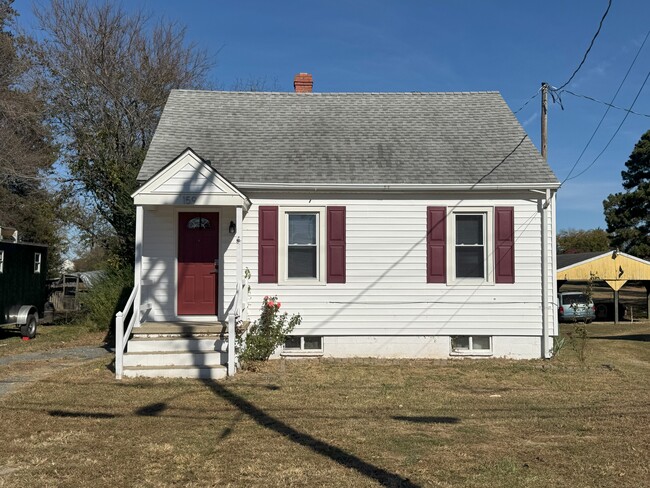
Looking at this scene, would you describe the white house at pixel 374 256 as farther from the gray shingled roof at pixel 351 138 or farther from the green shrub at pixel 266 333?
the green shrub at pixel 266 333

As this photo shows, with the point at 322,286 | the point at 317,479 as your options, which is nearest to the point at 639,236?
the point at 322,286

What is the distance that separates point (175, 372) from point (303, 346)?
3.07 meters

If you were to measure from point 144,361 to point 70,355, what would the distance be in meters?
3.38

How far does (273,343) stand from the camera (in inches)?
413

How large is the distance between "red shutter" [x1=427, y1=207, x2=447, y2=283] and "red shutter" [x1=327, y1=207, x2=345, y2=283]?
5.66 ft

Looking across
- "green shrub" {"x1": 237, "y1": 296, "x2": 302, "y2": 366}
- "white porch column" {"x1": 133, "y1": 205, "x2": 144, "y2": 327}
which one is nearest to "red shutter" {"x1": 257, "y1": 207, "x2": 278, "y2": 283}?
"green shrub" {"x1": 237, "y1": 296, "x2": 302, "y2": 366}

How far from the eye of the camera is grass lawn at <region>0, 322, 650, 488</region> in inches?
195

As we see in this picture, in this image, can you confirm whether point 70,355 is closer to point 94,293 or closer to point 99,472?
point 94,293

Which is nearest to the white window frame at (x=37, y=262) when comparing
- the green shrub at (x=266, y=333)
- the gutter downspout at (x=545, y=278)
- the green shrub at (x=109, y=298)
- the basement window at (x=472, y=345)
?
the green shrub at (x=109, y=298)

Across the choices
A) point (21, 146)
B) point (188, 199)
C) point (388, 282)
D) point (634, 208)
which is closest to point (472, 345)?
point (388, 282)

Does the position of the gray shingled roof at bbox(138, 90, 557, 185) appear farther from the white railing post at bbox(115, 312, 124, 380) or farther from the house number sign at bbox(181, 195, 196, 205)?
the white railing post at bbox(115, 312, 124, 380)

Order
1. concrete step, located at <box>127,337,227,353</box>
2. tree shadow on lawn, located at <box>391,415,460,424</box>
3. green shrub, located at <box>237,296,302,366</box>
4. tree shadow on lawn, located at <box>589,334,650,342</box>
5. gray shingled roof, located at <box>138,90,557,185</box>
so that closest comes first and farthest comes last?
tree shadow on lawn, located at <box>391,415,460,424</box>, concrete step, located at <box>127,337,227,353</box>, green shrub, located at <box>237,296,302,366</box>, gray shingled roof, located at <box>138,90,557,185</box>, tree shadow on lawn, located at <box>589,334,650,342</box>

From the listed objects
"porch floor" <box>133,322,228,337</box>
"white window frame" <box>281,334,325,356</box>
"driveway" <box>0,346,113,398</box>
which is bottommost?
"driveway" <box>0,346,113,398</box>

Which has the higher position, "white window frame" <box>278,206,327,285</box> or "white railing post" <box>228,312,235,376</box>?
"white window frame" <box>278,206,327,285</box>
